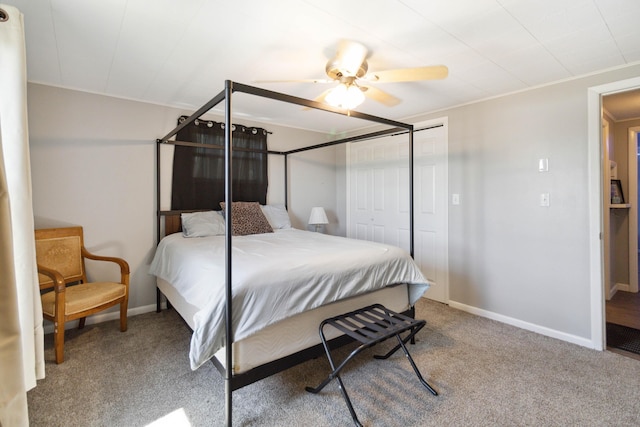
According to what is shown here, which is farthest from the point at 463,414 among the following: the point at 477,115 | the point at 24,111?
the point at 477,115

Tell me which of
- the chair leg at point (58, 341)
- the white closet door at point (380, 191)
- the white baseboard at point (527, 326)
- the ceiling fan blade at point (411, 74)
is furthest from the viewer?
the white closet door at point (380, 191)

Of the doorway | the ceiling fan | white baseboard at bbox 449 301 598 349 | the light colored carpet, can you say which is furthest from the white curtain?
the doorway

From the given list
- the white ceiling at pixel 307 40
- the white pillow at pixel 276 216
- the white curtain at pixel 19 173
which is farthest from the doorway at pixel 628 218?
the white curtain at pixel 19 173

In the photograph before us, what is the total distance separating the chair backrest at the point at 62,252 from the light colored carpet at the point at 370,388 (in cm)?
50

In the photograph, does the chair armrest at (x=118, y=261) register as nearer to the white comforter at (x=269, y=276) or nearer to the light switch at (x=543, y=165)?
the white comforter at (x=269, y=276)

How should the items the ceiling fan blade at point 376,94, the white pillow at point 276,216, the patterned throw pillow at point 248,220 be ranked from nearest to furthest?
the ceiling fan blade at point 376,94 < the patterned throw pillow at point 248,220 < the white pillow at point 276,216

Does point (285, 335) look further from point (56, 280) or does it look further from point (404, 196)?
point (404, 196)

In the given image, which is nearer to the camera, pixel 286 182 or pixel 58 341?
pixel 58 341

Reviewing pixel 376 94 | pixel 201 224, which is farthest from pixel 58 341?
pixel 376 94

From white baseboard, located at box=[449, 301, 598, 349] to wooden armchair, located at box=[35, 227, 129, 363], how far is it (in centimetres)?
324

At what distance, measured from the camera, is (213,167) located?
3434 mm

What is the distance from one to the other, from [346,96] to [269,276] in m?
1.25

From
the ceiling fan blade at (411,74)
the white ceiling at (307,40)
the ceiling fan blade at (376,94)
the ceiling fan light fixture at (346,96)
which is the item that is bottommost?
the ceiling fan light fixture at (346,96)

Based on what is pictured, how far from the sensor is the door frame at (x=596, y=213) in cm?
231
